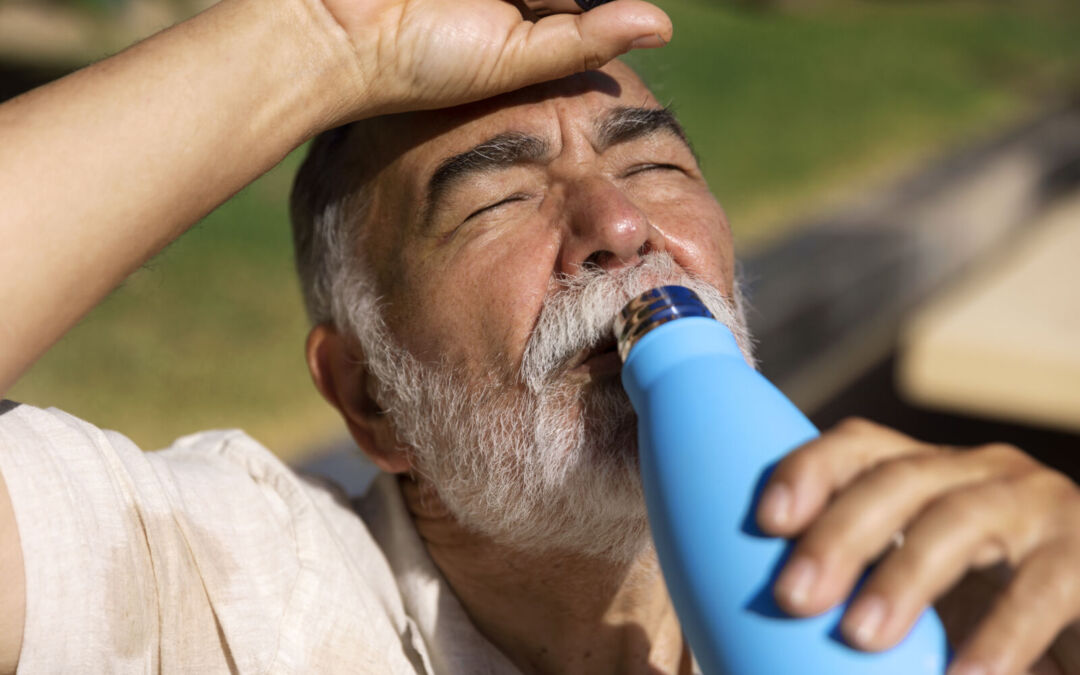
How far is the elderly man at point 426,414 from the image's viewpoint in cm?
104

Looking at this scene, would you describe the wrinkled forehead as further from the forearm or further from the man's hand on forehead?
the forearm

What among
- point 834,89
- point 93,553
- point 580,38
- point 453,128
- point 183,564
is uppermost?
point 580,38

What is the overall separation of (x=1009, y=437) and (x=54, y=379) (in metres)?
4.34

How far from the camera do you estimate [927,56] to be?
13023mm

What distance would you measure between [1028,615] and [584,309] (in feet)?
2.44

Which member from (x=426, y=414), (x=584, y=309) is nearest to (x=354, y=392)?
(x=426, y=414)

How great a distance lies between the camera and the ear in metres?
2.03

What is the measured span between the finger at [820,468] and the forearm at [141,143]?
839 mm

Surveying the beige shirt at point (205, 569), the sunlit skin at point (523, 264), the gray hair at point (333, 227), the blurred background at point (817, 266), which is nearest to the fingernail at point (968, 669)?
the sunlit skin at point (523, 264)

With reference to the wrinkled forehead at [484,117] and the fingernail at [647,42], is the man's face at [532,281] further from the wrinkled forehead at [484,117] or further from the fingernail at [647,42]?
the fingernail at [647,42]

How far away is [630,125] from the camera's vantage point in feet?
6.18

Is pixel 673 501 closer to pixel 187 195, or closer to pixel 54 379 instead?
pixel 187 195

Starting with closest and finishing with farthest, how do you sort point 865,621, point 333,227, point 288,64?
point 865,621
point 288,64
point 333,227

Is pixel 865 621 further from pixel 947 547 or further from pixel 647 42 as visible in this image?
pixel 647 42
